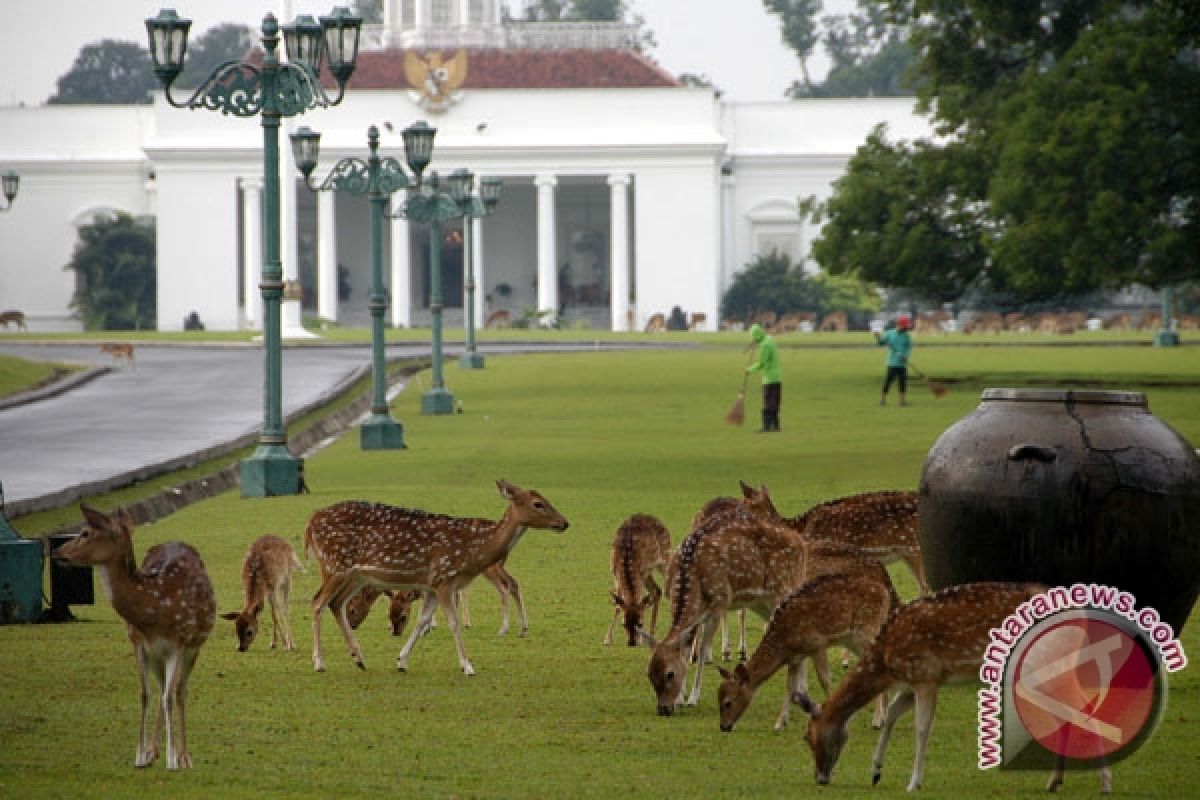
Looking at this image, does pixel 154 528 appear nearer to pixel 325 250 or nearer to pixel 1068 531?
pixel 1068 531

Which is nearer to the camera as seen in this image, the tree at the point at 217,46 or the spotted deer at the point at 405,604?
the spotted deer at the point at 405,604

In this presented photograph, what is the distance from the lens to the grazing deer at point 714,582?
36.8ft

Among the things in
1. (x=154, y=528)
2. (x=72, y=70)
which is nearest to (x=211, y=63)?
(x=72, y=70)

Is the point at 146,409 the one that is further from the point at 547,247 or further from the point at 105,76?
the point at 105,76

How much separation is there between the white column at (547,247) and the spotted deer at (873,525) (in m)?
93.1

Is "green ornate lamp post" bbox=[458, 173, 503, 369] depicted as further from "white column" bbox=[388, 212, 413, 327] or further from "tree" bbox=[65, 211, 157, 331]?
"tree" bbox=[65, 211, 157, 331]

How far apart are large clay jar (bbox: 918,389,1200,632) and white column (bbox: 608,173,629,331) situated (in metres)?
93.9

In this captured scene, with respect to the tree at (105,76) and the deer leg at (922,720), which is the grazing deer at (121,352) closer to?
the deer leg at (922,720)

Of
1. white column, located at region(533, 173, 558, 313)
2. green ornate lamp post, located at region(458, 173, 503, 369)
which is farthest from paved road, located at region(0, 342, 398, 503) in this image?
white column, located at region(533, 173, 558, 313)

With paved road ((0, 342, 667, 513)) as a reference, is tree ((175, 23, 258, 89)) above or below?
above

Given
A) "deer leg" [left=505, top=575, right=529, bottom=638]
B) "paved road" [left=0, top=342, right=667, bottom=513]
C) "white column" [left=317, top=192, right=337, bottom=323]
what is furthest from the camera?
"white column" [left=317, top=192, right=337, bottom=323]

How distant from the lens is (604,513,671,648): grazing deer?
1338 centimetres

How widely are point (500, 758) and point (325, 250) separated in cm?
9613

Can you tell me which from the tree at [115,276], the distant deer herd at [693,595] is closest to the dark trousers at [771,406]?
the distant deer herd at [693,595]
